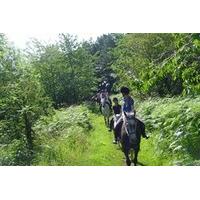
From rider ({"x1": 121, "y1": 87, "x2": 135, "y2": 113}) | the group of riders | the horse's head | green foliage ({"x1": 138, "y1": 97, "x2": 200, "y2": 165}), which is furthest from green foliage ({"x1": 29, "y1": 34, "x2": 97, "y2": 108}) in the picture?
green foliage ({"x1": 138, "y1": 97, "x2": 200, "y2": 165})

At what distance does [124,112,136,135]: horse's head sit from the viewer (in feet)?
17.2

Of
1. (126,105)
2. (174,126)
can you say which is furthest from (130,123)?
(174,126)

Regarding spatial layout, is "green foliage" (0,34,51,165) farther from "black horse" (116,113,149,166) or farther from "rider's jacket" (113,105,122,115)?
"black horse" (116,113,149,166)

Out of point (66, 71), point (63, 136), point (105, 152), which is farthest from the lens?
point (66, 71)

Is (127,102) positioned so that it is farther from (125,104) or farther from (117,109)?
Result: (117,109)

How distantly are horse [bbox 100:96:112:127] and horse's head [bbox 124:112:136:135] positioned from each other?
0.18 metres

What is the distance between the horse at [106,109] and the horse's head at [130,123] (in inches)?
7.3

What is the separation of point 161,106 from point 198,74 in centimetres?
65

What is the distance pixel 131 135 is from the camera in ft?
17.1

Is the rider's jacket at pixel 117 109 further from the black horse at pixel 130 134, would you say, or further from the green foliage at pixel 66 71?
the green foliage at pixel 66 71

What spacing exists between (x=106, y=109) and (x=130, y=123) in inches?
12.1

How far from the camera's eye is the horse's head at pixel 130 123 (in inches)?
206
